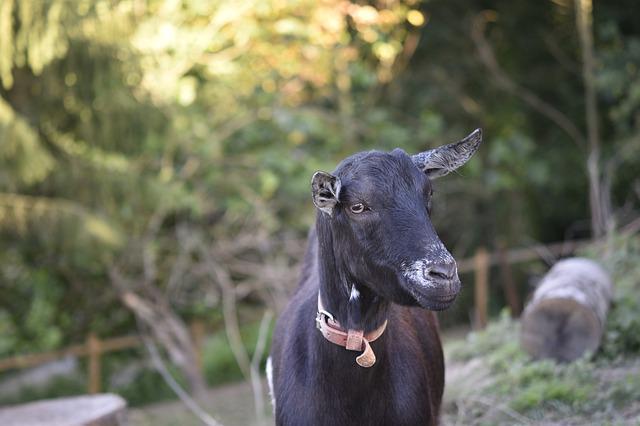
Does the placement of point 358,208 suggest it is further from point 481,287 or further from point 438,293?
point 481,287

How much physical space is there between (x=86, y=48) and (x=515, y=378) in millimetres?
5736

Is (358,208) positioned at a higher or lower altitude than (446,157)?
lower

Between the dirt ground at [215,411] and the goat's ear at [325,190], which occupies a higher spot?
the goat's ear at [325,190]

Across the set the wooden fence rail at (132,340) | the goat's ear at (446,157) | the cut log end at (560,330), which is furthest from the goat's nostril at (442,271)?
the wooden fence rail at (132,340)

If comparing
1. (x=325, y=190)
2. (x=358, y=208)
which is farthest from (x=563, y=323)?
(x=325, y=190)

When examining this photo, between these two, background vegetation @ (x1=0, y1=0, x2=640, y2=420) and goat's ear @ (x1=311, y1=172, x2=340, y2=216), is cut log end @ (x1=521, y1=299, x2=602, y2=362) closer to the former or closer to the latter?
background vegetation @ (x1=0, y1=0, x2=640, y2=420)

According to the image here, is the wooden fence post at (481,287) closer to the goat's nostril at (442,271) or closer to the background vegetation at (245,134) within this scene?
the background vegetation at (245,134)

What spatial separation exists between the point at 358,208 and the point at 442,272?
48 cm

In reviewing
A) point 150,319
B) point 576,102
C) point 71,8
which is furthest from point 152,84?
point 576,102

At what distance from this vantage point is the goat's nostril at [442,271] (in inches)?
117

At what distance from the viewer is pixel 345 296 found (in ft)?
11.3

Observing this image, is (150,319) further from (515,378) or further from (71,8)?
(515,378)

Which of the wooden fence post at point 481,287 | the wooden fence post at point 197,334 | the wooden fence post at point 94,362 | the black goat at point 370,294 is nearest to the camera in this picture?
the black goat at point 370,294

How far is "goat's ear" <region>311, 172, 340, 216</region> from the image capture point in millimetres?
3199
